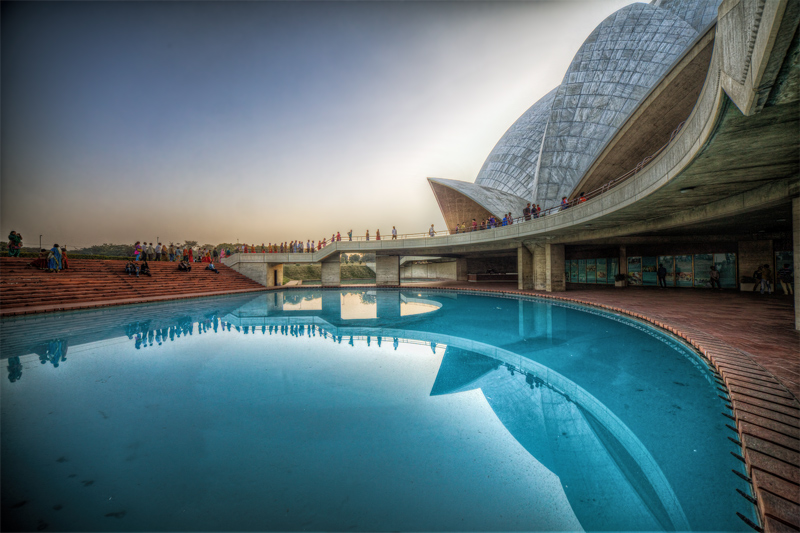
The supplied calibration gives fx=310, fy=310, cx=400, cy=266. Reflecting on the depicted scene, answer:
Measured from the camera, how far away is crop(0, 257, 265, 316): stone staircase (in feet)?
44.0

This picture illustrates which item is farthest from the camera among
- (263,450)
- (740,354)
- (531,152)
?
(531,152)

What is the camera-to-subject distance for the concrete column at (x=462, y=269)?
3291 centimetres

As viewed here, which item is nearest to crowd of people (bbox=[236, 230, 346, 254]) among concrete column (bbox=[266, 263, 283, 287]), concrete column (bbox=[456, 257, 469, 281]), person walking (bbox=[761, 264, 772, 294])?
concrete column (bbox=[266, 263, 283, 287])

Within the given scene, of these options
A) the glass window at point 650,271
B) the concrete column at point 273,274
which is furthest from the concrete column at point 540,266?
the concrete column at point 273,274

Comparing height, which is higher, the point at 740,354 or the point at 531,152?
the point at 531,152

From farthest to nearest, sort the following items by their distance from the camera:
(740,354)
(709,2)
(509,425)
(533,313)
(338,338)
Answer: (709,2) → (533,313) → (338,338) → (740,354) → (509,425)

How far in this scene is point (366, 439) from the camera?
3781mm

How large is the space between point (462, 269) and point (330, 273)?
13.8m

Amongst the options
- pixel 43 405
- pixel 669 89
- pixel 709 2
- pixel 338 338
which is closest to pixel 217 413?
pixel 43 405

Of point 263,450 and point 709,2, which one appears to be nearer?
point 263,450

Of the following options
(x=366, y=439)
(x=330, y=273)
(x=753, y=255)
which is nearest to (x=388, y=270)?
(x=330, y=273)

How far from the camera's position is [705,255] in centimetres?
1733

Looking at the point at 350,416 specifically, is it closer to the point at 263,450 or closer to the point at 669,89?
the point at 263,450

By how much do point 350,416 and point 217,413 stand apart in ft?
6.38
